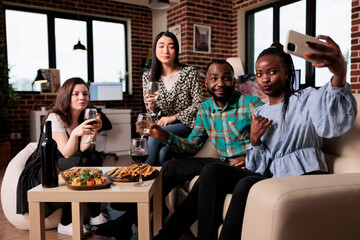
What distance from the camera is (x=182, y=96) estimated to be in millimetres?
2283

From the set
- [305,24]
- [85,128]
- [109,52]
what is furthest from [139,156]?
Result: [109,52]

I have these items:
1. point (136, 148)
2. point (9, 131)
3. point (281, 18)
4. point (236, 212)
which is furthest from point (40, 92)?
point (236, 212)

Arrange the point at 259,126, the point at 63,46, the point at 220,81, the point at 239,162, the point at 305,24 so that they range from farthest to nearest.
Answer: the point at 63,46, the point at 305,24, the point at 220,81, the point at 239,162, the point at 259,126

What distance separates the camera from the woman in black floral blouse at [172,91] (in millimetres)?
2188

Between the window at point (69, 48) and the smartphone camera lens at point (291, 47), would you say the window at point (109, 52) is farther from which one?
the smartphone camera lens at point (291, 47)

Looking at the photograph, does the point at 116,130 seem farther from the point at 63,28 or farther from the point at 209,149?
the point at 209,149

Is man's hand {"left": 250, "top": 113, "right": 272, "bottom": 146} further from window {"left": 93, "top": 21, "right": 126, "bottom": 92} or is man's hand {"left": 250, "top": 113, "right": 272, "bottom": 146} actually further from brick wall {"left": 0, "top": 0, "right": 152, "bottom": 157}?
window {"left": 93, "top": 21, "right": 126, "bottom": 92}

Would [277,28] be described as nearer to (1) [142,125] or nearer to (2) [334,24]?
(2) [334,24]

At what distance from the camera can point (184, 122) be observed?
221cm

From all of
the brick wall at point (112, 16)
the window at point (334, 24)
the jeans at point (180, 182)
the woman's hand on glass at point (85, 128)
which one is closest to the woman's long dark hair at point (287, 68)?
the jeans at point (180, 182)

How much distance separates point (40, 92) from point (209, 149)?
13.1 feet

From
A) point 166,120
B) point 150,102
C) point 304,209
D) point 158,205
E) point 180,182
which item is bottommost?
point 158,205

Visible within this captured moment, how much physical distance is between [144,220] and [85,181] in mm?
300

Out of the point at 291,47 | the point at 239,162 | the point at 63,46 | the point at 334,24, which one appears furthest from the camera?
the point at 63,46
